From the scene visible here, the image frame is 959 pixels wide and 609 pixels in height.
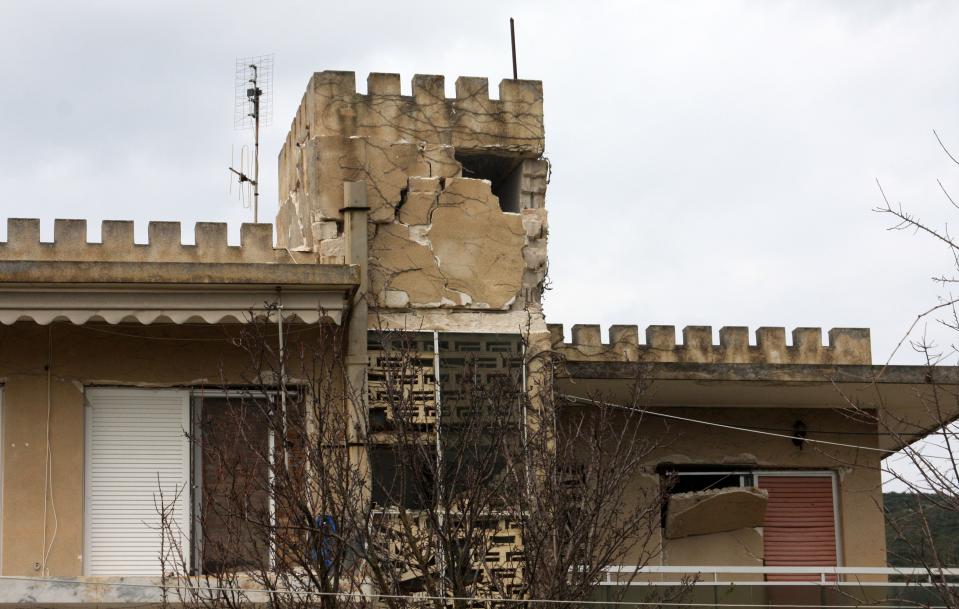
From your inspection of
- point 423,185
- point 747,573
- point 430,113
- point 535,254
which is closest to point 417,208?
point 423,185

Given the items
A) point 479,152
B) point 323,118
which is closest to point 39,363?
point 323,118

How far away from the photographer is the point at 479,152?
14.5 metres

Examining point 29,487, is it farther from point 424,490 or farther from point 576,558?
point 576,558

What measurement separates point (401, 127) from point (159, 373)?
3.18 meters

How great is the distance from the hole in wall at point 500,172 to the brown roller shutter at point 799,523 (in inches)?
171

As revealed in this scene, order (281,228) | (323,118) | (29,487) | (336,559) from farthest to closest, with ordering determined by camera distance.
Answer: (281,228) < (323,118) < (29,487) < (336,559)

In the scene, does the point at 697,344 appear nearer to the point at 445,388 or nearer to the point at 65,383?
the point at 445,388

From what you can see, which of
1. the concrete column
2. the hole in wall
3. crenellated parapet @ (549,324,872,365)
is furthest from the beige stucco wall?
crenellated parapet @ (549,324,872,365)

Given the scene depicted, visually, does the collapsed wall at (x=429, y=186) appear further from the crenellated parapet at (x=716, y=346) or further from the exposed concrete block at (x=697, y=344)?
the exposed concrete block at (x=697, y=344)

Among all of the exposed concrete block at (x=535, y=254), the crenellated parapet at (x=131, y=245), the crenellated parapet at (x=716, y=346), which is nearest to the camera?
the crenellated parapet at (x=131, y=245)

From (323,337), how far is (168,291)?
1.39 metres

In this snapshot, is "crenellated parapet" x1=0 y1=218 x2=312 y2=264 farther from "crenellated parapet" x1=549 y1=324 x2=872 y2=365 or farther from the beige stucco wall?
"crenellated parapet" x1=549 y1=324 x2=872 y2=365

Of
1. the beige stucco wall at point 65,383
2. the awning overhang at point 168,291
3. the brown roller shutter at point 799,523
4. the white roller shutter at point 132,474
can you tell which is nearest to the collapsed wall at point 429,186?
the awning overhang at point 168,291

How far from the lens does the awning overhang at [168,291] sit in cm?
1257
